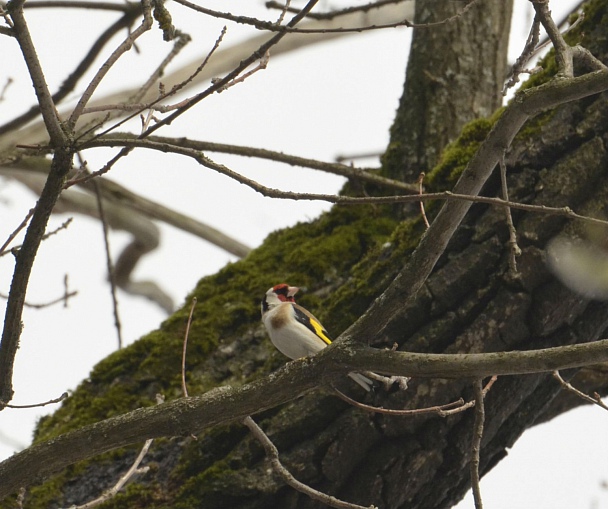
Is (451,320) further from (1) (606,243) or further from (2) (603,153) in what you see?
(2) (603,153)

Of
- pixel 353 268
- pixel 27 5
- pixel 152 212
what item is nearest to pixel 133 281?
pixel 152 212

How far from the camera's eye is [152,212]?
6.13 metres

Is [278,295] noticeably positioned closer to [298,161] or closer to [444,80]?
[298,161]

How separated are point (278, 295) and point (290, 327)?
1.51ft

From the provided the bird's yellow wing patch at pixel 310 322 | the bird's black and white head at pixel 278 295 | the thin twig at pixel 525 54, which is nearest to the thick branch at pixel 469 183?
the thin twig at pixel 525 54

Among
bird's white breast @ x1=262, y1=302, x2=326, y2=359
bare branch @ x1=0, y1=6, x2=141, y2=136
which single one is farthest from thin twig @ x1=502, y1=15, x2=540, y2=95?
bare branch @ x1=0, y1=6, x2=141, y2=136

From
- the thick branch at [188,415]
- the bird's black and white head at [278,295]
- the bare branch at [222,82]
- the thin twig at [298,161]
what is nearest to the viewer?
the bare branch at [222,82]

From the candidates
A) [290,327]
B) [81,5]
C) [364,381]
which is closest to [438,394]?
[364,381]

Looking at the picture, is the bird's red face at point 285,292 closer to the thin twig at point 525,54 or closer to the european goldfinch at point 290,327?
the european goldfinch at point 290,327

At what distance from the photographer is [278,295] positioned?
3.78 meters

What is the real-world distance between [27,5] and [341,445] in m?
2.66

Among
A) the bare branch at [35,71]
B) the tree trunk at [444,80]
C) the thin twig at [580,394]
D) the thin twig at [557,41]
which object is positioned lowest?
the thin twig at [580,394]

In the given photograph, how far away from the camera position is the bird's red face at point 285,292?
12.3 feet

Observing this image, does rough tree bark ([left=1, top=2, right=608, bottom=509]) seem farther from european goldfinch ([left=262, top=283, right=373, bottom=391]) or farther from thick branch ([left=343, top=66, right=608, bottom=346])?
thick branch ([left=343, top=66, right=608, bottom=346])
